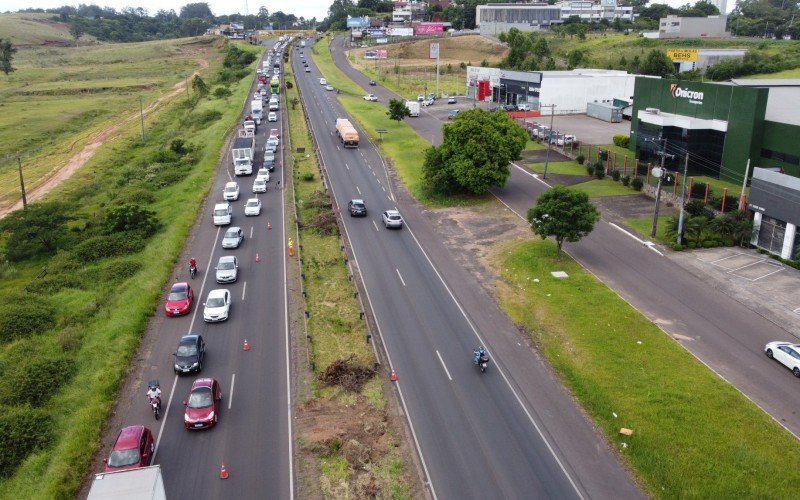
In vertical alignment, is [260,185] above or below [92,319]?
above

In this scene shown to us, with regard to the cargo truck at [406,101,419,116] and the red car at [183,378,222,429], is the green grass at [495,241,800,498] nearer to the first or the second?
the red car at [183,378,222,429]

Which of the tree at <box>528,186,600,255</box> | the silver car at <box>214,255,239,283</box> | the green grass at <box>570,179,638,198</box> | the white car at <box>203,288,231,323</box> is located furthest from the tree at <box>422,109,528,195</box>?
the white car at <box>203,288,231,323</box>

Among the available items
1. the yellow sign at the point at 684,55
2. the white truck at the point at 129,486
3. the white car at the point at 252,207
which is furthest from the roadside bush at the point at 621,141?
the white truck at the point at 129,486

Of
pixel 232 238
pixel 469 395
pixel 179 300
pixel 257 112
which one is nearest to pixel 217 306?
pixel 179 300

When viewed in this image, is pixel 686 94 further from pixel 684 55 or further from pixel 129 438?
pixel 129 438

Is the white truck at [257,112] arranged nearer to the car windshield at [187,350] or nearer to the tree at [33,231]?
the tree at [33,231]

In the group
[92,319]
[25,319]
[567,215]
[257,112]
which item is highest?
[257,112]
